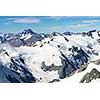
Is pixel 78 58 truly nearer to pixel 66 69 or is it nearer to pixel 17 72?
pixel 66 69

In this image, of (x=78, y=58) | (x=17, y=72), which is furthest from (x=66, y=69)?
(x=17, y=72)

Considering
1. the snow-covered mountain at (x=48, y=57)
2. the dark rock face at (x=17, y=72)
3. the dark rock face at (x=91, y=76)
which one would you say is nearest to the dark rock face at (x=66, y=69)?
the snow-covered mountain at (x=48, y=57)

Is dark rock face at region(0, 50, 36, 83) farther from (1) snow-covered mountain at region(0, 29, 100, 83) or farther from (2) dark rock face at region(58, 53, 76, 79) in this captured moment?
(2) dark rock face at region(58, 53, 76, 79)

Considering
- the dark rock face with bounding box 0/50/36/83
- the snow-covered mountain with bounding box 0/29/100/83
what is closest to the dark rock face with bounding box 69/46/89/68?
the snow-covered mountain with bounding box 0/29/100/83

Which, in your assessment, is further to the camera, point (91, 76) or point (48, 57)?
point (48, 57)
